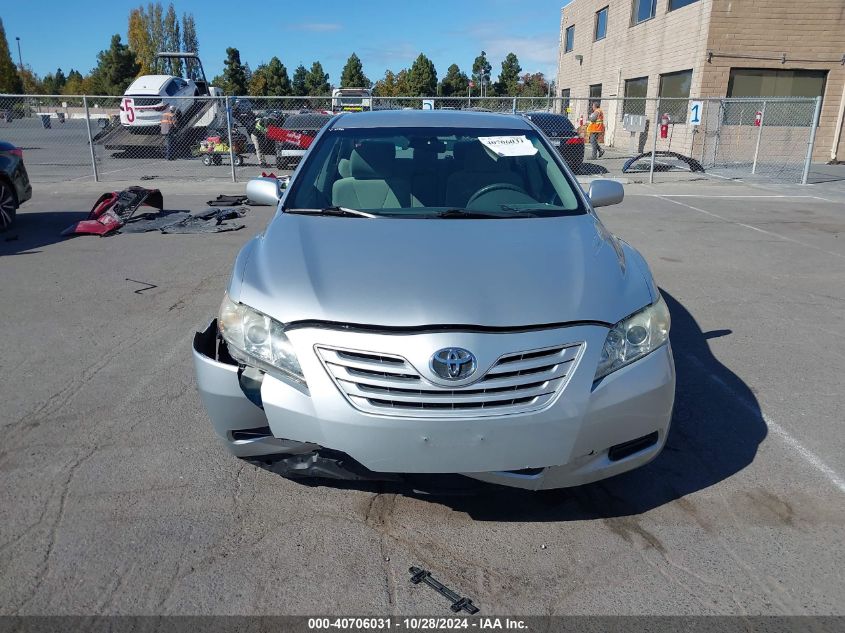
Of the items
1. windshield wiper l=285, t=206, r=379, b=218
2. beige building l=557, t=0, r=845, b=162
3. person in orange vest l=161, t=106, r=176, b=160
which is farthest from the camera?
beige building l=557, t=0, r=845, b=162

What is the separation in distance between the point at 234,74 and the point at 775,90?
54.9 meters

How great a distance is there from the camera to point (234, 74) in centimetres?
6506

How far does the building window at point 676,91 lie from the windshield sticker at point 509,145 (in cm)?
2079

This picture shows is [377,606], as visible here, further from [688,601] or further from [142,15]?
[142,15]

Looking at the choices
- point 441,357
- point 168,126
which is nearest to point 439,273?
point 441,357

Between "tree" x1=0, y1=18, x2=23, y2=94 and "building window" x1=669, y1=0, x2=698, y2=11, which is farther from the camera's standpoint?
"tree" x1=0, y1=18, x2=23, y2=94

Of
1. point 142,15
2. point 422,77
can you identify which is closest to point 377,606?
point 422,77

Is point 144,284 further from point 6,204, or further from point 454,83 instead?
point 454,83

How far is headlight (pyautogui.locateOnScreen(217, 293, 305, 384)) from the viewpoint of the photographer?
103 inches

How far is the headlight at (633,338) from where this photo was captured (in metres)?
2.62

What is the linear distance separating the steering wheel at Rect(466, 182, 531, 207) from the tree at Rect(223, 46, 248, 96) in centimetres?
6683

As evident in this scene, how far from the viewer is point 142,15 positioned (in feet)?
276

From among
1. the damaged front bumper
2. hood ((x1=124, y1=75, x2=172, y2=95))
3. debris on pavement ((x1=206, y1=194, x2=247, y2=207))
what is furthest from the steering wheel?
hood ((x1=124, y1=75, x2=172, y2=95))

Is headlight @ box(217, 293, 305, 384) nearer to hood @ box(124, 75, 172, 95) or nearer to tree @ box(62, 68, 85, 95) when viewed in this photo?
hood @ box(124, 75, 172, 95)
